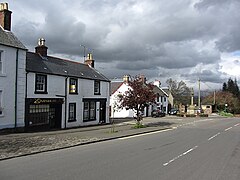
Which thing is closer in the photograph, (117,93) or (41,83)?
(41,83)

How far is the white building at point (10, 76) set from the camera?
73.5 feet

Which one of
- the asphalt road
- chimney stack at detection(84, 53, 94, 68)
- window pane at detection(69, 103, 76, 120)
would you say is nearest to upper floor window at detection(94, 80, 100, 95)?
chimney stack at detection(84, 53, 94, 68)

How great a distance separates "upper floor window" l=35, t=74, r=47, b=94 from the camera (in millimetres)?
26297

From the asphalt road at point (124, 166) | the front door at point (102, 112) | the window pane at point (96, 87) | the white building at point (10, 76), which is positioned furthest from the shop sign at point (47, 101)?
the asphalt road at point (124, 166)

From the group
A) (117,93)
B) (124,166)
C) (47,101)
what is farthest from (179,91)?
(124,166)

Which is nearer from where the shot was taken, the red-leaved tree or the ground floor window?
the ground floor window

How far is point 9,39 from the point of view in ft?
76.8

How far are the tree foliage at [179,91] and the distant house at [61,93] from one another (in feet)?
218

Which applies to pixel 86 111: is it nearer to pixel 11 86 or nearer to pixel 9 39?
pixel 11 86

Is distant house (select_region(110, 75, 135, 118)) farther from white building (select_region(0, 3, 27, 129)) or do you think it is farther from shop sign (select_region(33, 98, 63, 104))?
white building (select_region(0, 3, 27, 129))

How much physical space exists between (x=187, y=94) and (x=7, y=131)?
294 ft

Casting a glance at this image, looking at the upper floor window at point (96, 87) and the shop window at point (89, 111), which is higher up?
the upper floor window at point (96, 87)

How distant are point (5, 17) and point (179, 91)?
85.2 metres

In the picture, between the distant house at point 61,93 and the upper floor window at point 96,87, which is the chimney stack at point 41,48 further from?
the upper floor window at point 96,87
